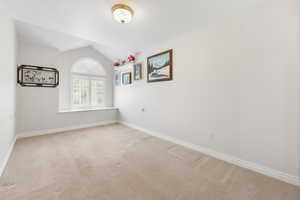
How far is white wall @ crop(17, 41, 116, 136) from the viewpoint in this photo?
3.35 metres

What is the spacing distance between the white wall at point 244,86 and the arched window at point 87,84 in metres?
3.50

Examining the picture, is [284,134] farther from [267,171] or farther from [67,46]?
[67,46]

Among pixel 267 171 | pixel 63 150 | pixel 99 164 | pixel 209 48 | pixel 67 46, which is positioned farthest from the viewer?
pixel 67 46

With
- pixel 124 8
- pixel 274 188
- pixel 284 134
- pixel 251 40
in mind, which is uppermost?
pixel 124 8

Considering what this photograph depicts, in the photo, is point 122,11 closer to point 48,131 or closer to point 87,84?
point 87,84

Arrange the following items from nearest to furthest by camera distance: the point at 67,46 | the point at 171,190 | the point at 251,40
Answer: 1. the point at 171,190
2. the point at 251,40
3. the point at 67,46

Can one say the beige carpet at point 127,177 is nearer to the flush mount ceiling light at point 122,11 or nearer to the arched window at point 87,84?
the arched window at point 87,84

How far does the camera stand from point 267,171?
1.79 meters

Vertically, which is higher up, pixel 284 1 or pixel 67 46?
pixel 67 46

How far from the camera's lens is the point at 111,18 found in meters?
2.40

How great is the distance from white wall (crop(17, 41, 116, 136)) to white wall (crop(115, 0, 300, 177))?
11.3 ft

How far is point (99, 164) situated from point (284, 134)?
2.83 m

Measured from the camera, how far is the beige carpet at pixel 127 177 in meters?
1.42

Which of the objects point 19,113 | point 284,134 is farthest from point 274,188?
point 19,113
